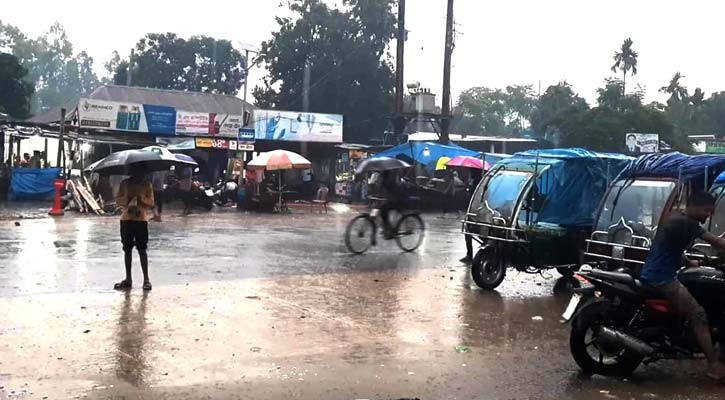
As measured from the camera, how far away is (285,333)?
6.94 meters

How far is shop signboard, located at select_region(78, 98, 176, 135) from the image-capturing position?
27.0 m

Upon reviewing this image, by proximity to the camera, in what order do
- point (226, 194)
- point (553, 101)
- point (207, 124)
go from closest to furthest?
point (226, 194)
point (207, 124)
point (553, 101)

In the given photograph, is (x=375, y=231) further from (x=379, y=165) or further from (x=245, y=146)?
(x=245, y=146)

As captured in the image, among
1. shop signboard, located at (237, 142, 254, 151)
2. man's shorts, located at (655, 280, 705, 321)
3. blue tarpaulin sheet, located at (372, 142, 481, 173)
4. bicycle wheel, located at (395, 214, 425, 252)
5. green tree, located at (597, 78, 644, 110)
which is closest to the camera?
man's shorts, located at (655, 280, 705, 321)

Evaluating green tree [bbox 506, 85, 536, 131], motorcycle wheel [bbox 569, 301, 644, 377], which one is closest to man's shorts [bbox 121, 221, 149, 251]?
motorcycle wheel [bbox 569, 301, 644, 377]

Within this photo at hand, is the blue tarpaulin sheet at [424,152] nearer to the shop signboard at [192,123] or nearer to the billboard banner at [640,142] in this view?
the shop signboard at [192,123]

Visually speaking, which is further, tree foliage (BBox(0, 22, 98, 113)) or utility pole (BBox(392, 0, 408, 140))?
tree foliage (BBox(0, 22, 98, 113))

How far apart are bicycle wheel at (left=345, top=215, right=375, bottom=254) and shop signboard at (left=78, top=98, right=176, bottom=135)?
17.4m

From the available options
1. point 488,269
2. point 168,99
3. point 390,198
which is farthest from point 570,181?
point 168,99

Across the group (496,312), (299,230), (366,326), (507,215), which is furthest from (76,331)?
(299,230)

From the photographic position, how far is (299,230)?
1717 centimetres

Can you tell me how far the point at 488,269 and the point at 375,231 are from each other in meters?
3.73

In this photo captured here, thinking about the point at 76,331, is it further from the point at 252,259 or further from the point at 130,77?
the point at 130,77

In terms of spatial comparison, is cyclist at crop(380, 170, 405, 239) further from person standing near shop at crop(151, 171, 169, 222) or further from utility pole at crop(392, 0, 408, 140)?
utility pole at crop(392, 0, 408, 140)
